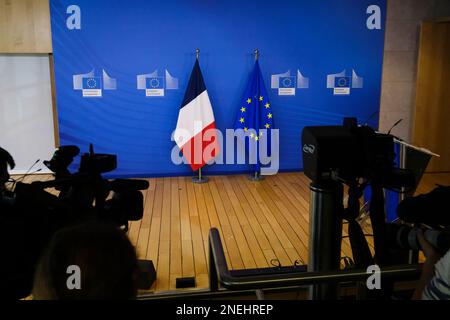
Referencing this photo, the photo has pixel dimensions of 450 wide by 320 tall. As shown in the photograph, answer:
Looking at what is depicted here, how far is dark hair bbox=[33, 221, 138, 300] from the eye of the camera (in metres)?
0.92

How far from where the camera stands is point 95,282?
3.02 feet

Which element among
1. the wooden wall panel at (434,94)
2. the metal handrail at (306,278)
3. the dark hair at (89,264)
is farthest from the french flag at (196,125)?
the dark hair at (89,264)

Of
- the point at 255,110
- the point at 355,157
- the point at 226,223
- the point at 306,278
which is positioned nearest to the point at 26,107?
the point at 255,110

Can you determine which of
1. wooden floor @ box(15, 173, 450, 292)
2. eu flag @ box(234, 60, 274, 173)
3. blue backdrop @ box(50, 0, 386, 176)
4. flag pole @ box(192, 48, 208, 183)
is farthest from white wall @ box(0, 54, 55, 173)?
eu flag @ box(234, 60, 274, 173)

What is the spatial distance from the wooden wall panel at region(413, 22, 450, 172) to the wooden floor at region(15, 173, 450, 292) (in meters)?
0.48

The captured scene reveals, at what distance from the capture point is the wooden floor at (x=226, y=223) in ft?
11.2

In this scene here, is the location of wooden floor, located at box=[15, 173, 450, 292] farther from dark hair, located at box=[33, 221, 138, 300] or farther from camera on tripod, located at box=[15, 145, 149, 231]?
dark hair, located at box=[33, 221, 138, 300]

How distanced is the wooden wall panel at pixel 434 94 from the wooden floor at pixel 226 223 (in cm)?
Answer: 48

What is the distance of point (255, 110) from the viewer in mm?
5734

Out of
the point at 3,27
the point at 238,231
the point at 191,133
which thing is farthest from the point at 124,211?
the point at 3,27

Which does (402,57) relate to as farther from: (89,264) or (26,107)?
(89,264)

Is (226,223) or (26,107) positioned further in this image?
(26,107)

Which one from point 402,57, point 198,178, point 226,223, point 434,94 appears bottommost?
point 226,223

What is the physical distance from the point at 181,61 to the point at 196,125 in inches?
36.2
